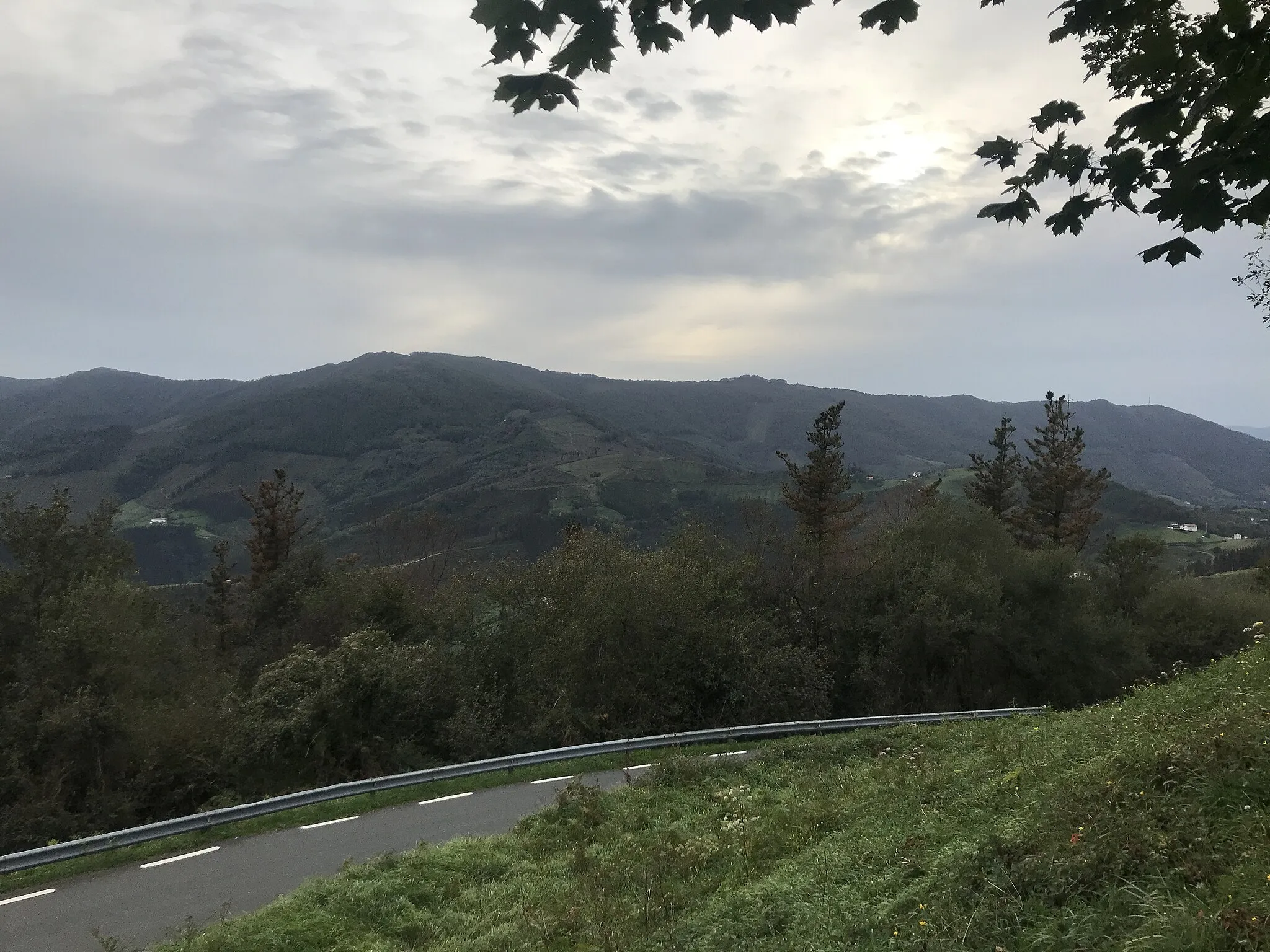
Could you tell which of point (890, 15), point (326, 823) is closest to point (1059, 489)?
point (326, 823)

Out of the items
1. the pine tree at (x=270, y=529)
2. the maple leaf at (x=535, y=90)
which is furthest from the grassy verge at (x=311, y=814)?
the pine tree at (x=270, y=529)

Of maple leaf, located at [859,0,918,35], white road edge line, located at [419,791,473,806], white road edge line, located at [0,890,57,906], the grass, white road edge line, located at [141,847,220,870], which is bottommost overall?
white road edge line, located at [419,791,473,806]

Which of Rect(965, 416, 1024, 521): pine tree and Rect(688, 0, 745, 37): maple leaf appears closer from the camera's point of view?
Rect(688, 0, 745, 37): maple leaf

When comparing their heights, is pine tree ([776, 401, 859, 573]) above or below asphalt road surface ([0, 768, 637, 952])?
above

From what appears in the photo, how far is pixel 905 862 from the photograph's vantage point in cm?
599

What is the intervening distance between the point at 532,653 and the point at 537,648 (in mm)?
235

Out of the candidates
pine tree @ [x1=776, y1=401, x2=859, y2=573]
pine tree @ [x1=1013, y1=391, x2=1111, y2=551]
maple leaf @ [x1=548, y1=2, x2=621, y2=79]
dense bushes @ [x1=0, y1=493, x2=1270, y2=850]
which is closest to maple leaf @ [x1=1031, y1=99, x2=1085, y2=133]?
maple leaf @ [x1=548, y1=2, x2=621, y2=79]

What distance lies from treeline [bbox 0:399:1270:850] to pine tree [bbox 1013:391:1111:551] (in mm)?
7513

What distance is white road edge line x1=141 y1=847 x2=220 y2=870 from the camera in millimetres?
10570

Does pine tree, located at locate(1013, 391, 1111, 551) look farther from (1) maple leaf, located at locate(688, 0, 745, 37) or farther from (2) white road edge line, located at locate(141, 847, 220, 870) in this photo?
(1) maple leaf, located at locate(688, 0, 745, 37)

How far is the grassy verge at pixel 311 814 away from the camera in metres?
10.3

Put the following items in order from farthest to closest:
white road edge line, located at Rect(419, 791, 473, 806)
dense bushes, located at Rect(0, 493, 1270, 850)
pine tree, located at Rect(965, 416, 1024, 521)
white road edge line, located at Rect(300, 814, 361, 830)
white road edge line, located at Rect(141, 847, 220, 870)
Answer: pine tree, located at Rect(965, 416, 1024, 521) → dense bushes, located at Rect(0, 493, 1270, 850) → white road edge line, located at Rect(419, 791, 473, 806) → white road edge line, located at Rect(300, 814, 361, 830) → white road edge line, located at Rect(141, 847, 220, 870)

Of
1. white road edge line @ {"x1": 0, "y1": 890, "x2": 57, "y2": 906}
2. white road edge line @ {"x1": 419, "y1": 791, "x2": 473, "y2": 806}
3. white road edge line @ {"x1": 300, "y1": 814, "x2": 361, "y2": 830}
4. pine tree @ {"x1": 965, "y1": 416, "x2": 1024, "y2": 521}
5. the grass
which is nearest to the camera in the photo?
the grass

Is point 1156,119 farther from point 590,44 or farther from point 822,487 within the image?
point 822,487
